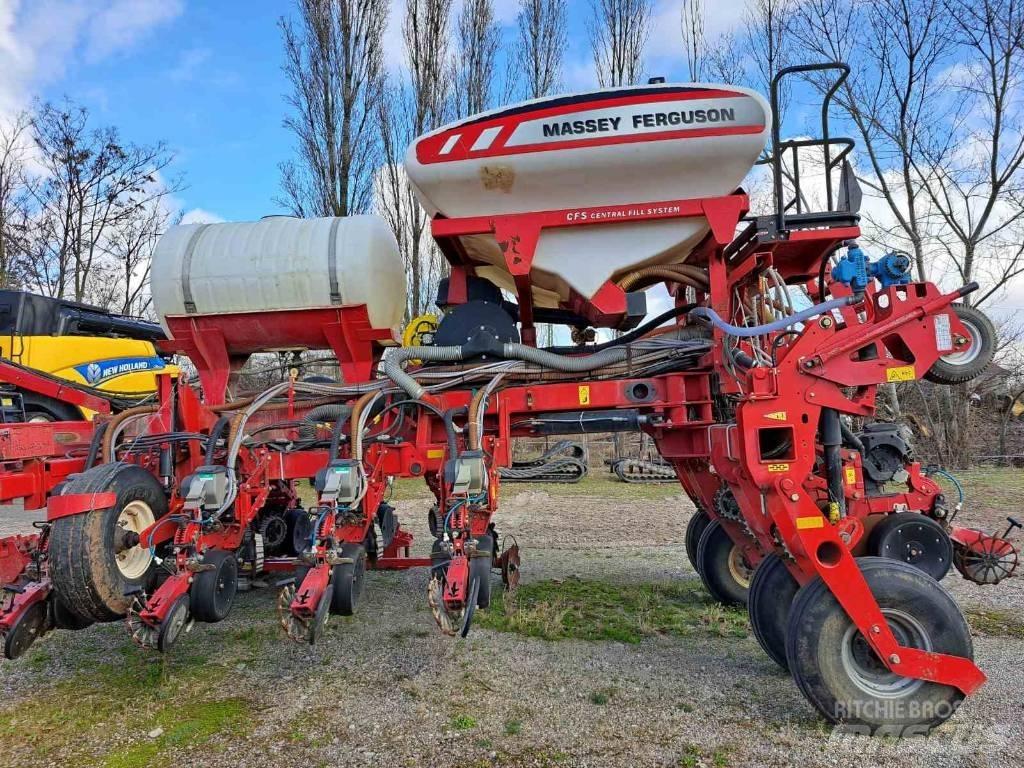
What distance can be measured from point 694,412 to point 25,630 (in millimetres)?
4058

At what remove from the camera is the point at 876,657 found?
3543 mm

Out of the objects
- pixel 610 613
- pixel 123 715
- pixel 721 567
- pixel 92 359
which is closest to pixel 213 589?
pixel 123 715

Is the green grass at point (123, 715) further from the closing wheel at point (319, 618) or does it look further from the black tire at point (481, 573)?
the black tire at point (481, 573)

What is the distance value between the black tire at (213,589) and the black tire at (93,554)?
1.20 feet

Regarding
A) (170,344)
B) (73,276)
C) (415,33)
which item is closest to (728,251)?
(170,344)

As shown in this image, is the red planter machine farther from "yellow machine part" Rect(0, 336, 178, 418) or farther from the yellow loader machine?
"yellow machine part" Rect(0, 336, 178, 418)

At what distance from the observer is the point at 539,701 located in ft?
12.9

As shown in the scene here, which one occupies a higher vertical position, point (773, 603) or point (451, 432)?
point (451, 432)

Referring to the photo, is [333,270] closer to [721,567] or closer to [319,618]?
[319,618]

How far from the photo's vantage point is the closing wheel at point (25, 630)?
12.3ft

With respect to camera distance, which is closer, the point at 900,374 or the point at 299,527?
the point at 900,374

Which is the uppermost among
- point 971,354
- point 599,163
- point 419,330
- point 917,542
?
point 599,163

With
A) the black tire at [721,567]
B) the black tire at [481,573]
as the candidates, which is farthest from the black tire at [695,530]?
the black tire at [481,573]

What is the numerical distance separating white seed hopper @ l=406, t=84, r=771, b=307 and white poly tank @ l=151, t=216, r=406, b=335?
648 mm
